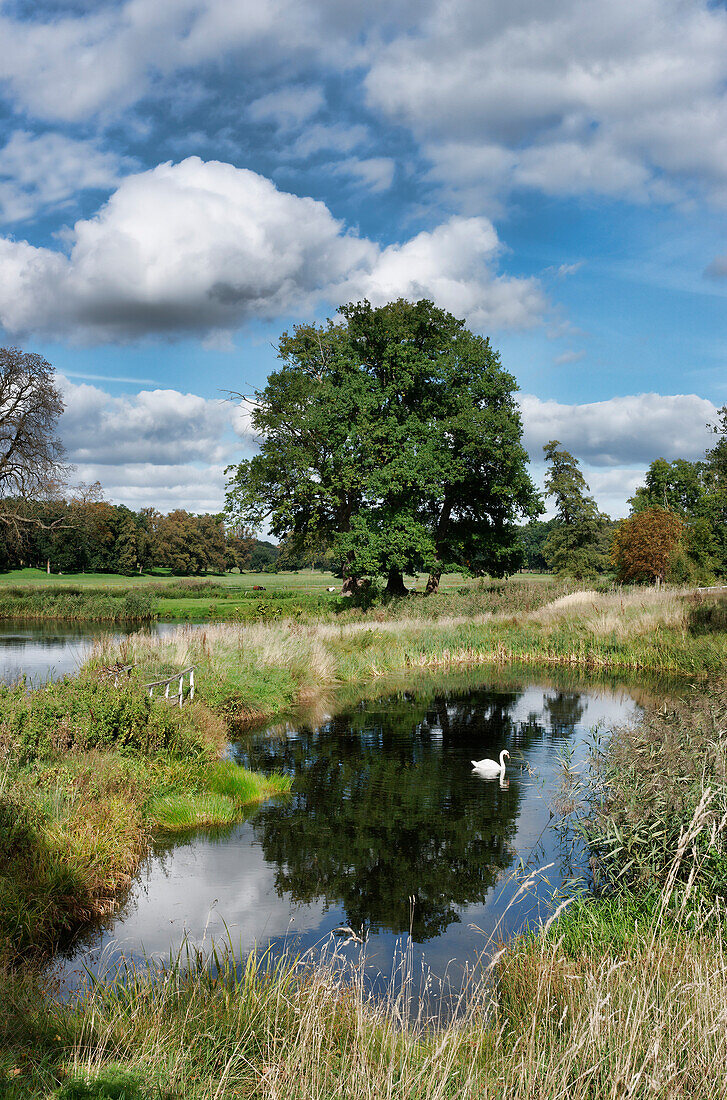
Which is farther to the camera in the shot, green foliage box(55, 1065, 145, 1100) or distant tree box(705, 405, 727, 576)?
distant tree box(705, 405, 727, 576)

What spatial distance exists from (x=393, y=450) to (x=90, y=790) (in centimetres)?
2685

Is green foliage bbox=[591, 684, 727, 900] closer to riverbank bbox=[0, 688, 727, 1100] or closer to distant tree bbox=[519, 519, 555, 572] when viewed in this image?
riverbank bbox=[0, 688, 727, 1100]

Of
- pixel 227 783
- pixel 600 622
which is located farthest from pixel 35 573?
pixel 227 783

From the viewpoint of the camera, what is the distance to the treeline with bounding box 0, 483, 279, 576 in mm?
45688

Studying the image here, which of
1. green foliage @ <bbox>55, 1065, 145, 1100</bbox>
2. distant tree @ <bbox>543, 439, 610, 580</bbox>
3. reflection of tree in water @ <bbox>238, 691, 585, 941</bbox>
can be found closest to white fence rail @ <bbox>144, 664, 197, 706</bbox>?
reflection of tree in water @ <bbox>238, 691, 585, 941</bbox>

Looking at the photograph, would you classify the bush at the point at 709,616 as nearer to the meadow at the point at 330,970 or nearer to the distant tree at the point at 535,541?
the meadow at the point at 330,970

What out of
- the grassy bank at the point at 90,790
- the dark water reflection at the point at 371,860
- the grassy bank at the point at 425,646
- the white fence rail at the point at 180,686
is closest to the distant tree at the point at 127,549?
the grassy bank at the point at 425,646

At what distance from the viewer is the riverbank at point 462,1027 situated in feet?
12.2

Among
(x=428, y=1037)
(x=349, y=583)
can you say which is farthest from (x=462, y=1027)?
(x=349, y=583)

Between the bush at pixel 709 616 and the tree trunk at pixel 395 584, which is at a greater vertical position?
the tree trunk at pixel 395 584

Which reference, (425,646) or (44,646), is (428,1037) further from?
(44,646)

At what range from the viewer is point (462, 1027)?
479cm

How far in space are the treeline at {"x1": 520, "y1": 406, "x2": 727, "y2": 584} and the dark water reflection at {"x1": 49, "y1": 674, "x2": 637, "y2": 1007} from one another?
34287 millimetres

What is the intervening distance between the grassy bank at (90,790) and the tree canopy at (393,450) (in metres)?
21.7
